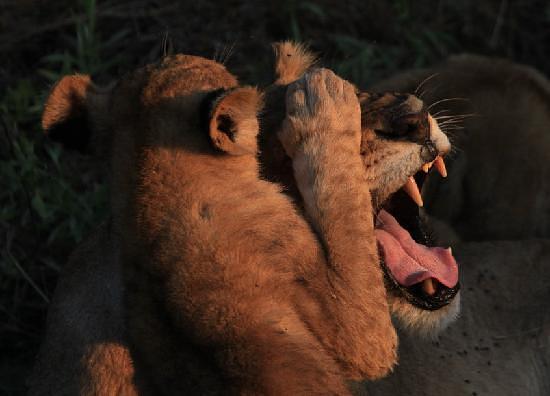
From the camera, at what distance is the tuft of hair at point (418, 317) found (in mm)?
2363

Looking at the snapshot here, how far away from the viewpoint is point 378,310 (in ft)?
7.29

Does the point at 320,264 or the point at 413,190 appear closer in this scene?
the point at 320,264

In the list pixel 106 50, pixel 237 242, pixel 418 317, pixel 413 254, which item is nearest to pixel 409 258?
pixel 413 254

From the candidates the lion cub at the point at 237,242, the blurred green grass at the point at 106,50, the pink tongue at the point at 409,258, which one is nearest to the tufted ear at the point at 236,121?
the lion cub at the point at 237,242

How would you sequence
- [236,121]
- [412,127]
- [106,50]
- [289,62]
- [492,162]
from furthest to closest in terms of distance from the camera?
[106,50], [492,162], [289,62], [412,127], [236,121]

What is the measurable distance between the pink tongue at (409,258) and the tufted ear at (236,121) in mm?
460

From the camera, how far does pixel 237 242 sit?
2141 mm

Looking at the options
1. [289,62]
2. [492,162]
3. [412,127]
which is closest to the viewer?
[412,127]

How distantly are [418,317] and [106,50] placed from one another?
214cm

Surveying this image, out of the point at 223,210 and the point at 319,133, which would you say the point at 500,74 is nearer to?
the point at 319,133

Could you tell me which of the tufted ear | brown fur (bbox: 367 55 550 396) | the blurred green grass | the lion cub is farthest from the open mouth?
the blurred green grass

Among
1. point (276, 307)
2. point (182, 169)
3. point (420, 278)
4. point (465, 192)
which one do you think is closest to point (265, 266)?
point (276, 307)

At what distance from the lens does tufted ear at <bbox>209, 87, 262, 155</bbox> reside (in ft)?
6.82

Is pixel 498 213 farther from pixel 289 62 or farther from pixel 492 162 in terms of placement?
pixel 289 62
